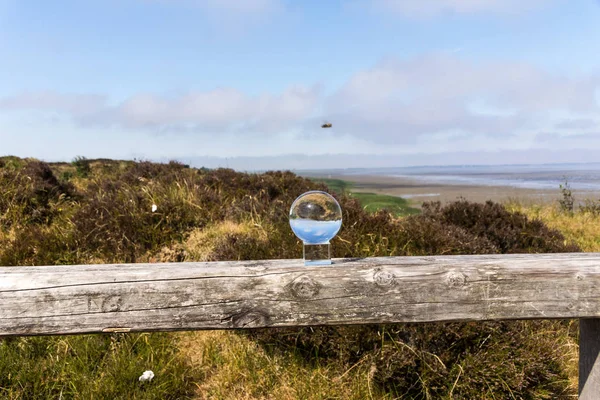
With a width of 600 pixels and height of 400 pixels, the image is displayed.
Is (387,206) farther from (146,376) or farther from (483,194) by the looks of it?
(483,194)

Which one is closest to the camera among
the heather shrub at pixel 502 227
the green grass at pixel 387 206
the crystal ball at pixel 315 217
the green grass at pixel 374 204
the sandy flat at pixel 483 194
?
the crystal ball at pixel 315 217

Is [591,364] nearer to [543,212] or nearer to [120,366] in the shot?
[120,366]

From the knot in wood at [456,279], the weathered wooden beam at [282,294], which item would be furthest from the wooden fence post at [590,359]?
the knot in wood at [456,279]

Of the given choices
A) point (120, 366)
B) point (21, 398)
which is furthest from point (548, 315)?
point (21, 398)

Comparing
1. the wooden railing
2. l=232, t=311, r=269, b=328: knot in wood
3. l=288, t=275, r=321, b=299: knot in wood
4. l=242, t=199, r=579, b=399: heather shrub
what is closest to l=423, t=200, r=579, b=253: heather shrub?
l=242, t=199, r=579, b=399: heather shrub

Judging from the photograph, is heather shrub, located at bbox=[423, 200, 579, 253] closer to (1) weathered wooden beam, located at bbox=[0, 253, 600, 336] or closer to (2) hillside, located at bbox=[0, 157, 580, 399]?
(2) hillside, located at bbox=[0, 157, 580, 399]

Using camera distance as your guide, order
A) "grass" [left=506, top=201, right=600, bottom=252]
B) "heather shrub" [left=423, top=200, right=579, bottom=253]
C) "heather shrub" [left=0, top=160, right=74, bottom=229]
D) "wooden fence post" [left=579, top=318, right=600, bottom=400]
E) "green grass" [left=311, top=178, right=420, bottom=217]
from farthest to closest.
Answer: "grass" [left=506, top=201, right=600, bottom=252]
"green grass" [left=311, top=178, right=420, bottom=217]
"heather shrub" [left=0, top=160, right=74, bottom=229]
"heather shrub" [left=423, top=200, right=579, bottom=253]
"wooden fence post" [left=579, top=318, right=600, bottom=400]

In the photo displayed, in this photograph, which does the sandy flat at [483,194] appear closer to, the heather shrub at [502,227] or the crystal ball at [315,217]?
the heather shrub at [502,227]

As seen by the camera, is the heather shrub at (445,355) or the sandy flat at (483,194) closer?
the heather shrub at (445,355)
